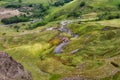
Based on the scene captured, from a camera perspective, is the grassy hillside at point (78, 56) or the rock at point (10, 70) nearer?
the rock at point (10, 70)

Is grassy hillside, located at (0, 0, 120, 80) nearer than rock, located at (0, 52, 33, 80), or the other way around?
rock, located at (0, 52, 33, 80)

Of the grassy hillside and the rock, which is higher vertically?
the rock

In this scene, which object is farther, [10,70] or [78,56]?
[78,56]

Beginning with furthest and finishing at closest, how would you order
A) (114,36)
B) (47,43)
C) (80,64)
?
1. (47,43)
2. (114,36)
3. (80,64)

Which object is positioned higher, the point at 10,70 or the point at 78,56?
the point at 10,70

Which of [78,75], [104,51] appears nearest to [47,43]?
[104,51]

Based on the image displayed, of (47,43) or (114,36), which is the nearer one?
(114,36)

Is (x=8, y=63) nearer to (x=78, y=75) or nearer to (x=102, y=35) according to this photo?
(x=78, y=75)

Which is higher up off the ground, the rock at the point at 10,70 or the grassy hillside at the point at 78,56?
the rock at the point at 10,70
